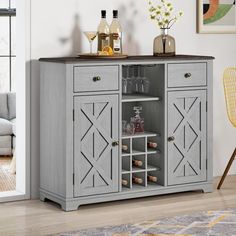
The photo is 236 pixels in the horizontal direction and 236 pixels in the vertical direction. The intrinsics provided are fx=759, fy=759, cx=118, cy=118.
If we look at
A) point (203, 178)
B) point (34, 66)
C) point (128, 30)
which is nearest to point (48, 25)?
point (34, 66)

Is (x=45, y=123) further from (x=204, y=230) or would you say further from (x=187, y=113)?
(x=204, y=230)

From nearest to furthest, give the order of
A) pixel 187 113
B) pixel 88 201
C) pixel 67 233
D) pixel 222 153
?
pixel 67 233 → pixel 88 201 → pixel 187 113 → pixel 222 153

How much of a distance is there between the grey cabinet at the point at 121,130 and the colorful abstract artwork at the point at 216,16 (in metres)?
0.66

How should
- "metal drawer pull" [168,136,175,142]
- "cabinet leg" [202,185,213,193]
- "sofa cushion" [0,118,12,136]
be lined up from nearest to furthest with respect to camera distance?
"metal drawer pull" [168,136,175,142] → "cabinet leg" [202,185,213,193] → "sofa cushion" [0,118,12,136]

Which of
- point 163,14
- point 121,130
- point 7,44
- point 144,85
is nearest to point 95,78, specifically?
point 121,130

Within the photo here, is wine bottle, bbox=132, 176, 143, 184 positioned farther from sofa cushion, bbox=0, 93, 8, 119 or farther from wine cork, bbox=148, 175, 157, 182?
sofa cushion, bbox=0, 93, 8, 119

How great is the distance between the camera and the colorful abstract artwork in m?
6.20

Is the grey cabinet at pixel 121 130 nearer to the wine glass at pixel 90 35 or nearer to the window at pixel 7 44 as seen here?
the wine glass at pixel 90 35

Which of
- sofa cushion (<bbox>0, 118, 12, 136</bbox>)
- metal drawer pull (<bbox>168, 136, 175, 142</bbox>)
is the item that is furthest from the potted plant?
sofa cushion (<bbox>0, 118, 12, 136</bbox>)

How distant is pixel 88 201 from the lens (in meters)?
5.24

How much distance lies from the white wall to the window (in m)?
2.49

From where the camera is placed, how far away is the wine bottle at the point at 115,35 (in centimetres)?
552

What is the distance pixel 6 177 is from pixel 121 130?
149 cm

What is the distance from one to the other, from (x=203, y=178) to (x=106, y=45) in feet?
4.11
